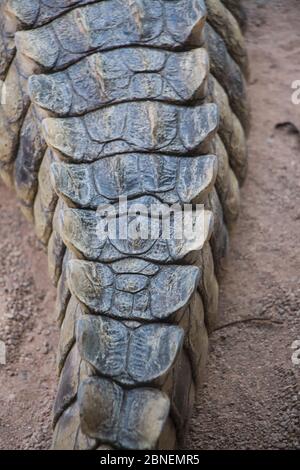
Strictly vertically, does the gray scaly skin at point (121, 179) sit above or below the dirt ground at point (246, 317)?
above

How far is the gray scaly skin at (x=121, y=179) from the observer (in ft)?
5.81

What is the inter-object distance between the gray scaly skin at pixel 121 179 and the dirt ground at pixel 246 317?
87 millimetres

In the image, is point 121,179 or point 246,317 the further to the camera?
point 246,317

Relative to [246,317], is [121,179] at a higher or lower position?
higher

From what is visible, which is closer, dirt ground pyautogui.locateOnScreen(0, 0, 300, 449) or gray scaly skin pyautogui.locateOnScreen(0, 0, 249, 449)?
gray scaly skin pyautogui.locateOnScreen(0, 0, 249, 449)

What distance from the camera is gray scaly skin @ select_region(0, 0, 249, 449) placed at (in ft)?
5.81

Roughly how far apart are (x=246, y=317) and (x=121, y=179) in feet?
Answer: 1.80

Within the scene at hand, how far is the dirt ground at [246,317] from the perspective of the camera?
2043 millimetres

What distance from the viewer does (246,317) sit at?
7.41ft

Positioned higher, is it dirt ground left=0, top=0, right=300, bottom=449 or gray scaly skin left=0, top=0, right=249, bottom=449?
gray scaly skin left=0, top=0, right=249, bottom=449

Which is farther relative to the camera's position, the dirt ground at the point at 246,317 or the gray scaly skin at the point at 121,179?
the dirt ground at the point at 246,317

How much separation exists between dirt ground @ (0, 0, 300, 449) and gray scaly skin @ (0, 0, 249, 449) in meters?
0.09

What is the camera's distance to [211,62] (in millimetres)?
2525

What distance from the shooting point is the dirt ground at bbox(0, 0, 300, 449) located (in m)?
2.04
